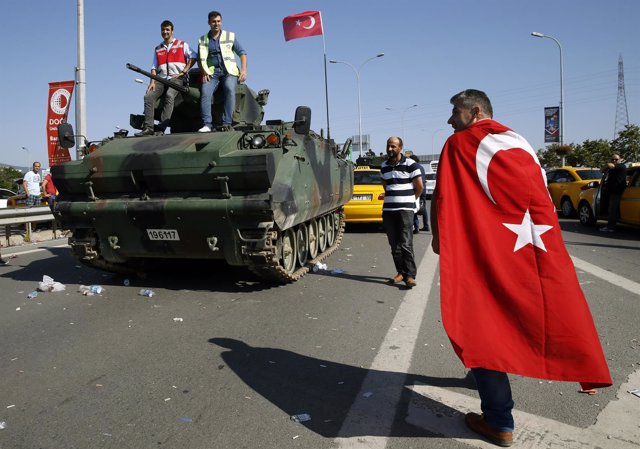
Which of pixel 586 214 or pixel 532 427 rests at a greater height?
pixel 586 214

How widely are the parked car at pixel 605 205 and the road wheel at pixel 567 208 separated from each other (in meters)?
1.76

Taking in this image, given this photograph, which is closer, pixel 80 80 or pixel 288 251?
pixel 288 251

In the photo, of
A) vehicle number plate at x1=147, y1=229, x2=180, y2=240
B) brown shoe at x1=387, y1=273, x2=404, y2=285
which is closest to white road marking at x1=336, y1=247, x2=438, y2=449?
brown shoe at x1=387, y1=273, x2=404, y2=285

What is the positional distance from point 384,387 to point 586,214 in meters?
12.5

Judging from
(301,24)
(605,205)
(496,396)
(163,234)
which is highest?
(301,24)

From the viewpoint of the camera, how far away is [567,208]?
54.7 feet

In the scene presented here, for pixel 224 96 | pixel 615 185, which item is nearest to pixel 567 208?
pixel 615 185

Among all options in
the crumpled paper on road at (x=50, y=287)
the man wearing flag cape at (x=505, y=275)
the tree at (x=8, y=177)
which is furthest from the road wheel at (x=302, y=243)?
the tree at (x=8, y=177)

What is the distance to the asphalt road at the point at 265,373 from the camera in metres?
3.09

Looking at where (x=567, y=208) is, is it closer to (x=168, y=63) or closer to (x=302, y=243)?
(x=302, y=243)

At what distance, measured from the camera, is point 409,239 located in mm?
6930

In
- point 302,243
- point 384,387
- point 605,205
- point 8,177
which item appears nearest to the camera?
point 384,387

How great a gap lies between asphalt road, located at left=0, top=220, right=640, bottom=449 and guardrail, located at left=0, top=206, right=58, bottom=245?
5137mm

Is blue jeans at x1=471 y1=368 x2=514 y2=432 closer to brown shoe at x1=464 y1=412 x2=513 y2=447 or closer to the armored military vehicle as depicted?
brown shoe at x1=464 y1=412 x2=513 y2=447
